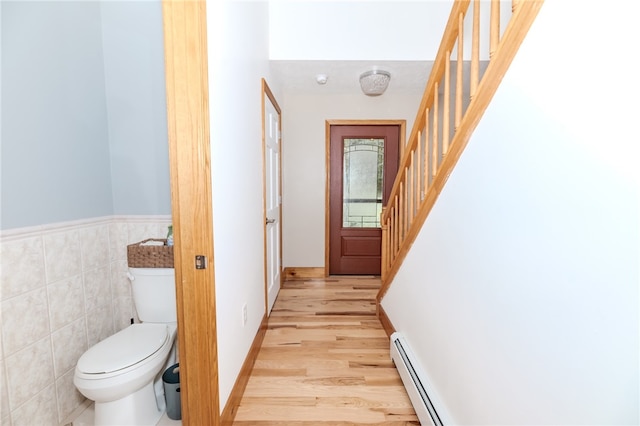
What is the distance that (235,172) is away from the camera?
1.43 meters

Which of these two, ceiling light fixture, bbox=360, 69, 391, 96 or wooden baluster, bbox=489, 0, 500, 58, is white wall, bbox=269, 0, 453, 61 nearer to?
ceiling light fixture, bbox=360, 69, 391, 96

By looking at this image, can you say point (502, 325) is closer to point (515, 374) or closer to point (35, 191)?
point (515, 374)

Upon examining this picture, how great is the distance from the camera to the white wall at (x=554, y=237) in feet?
1.64

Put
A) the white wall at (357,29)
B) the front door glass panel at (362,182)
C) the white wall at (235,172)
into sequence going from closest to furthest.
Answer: the white wall at (235,172) < the white wall at (357,29) < the front door glass panel at (362,182)

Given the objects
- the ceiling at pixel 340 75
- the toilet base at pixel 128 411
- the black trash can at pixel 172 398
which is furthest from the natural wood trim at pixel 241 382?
the ceiling at pixel 340 75

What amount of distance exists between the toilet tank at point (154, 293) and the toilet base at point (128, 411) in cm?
38

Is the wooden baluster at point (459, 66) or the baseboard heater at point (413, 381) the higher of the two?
the wooden baluster at point (459, 66)

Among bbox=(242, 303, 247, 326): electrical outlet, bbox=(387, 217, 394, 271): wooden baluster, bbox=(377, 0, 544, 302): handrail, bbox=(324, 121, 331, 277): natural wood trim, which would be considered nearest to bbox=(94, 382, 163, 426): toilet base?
bbox=(242, 303, 247, 326): electrical outlet

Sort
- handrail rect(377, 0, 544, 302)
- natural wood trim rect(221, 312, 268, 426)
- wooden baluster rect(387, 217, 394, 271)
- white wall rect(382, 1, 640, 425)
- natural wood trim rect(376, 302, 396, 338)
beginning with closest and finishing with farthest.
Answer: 1. white wall rect(382, 1, 640, 425)
2. handrail rect(377, 0, 544, 302)
3. natural wood trim rect(221, 312, 268, 426)
4. natural wood trim rect(376, 302, 396, 338)
5. wooden baluster rect(387, 217, 394, 271)

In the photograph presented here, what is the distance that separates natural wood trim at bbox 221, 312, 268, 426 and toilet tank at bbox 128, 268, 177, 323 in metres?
0.54

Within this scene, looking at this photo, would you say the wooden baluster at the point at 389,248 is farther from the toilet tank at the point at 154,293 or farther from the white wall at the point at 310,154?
the toilet tank at the point at 154,293

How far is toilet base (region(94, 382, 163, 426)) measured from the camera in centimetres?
131

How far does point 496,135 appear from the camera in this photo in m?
0.88

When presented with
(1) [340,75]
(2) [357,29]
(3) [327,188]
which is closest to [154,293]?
(3) [327,188]
